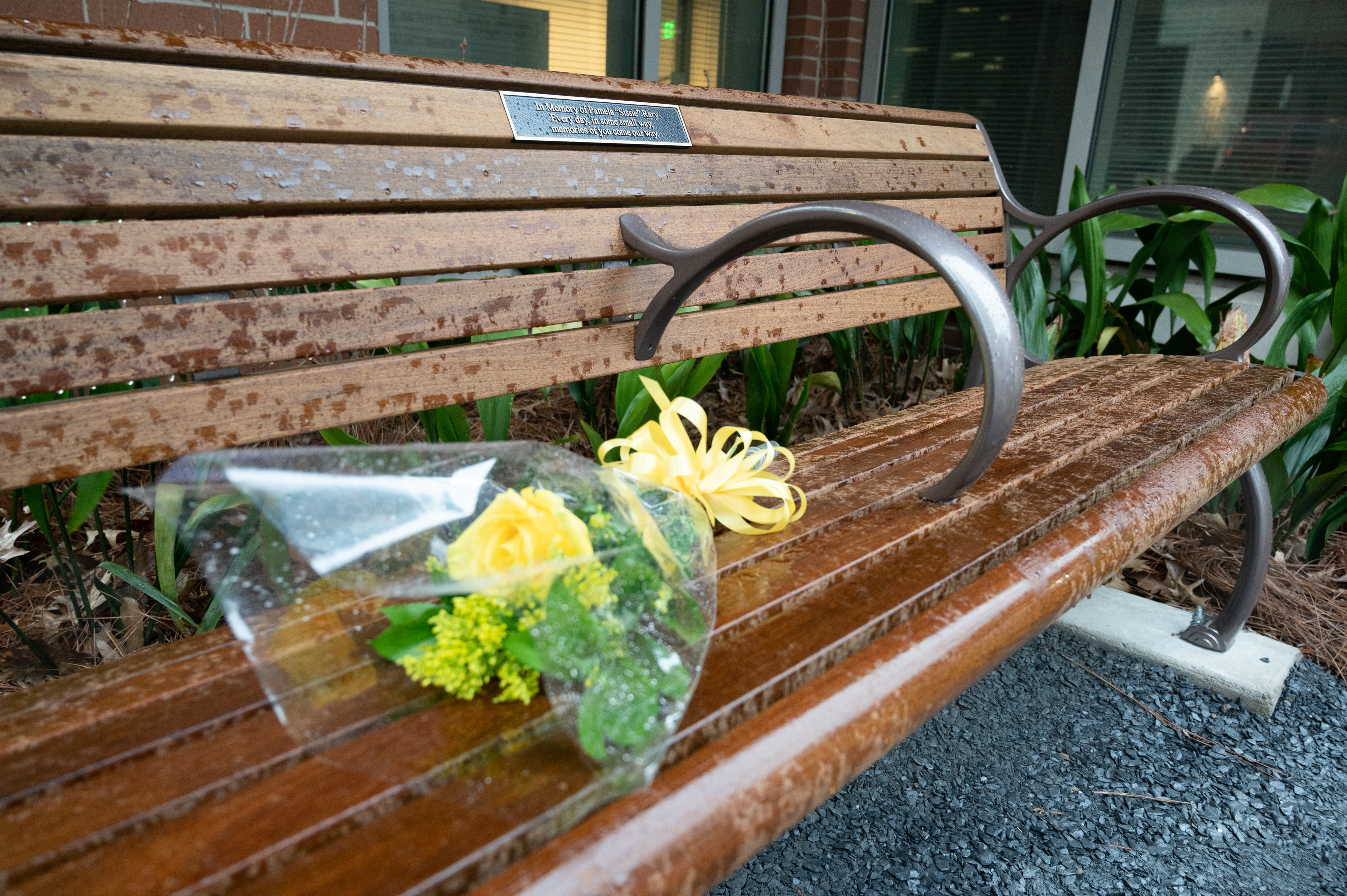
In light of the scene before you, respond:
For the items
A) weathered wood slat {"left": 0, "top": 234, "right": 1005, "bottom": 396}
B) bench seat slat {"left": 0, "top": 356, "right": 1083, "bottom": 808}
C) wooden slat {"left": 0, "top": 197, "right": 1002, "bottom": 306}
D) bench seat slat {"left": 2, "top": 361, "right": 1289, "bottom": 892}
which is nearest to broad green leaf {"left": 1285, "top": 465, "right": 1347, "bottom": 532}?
bench seat slat {"left": 2, "top": 361, "right": 1289, "bottom": 892}

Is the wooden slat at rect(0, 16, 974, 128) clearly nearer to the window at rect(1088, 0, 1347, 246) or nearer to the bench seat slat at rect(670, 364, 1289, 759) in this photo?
the bench seat slat at rect(670, 364, 1289, 759)

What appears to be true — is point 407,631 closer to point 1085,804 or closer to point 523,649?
point 523,649

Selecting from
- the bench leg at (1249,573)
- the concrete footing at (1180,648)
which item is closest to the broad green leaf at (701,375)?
the concrete footing at (1180,648)

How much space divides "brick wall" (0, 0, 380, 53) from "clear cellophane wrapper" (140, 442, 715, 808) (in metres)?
1.63

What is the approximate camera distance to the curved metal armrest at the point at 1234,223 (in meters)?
1.59

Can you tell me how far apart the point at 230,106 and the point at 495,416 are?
0.68 m


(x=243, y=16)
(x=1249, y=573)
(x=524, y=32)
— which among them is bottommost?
(x=1249, y=573)

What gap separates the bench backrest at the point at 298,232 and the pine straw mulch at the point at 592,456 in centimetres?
35

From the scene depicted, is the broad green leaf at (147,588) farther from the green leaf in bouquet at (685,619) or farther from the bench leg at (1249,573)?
the bench leg at (1249,573)

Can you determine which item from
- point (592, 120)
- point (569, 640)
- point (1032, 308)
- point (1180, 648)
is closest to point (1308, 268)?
point (1032, 308)

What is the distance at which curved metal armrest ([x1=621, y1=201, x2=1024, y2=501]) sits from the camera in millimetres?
836

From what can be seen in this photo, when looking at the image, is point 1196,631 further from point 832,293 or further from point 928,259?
point 928,259

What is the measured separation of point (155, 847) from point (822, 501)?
0.71 m

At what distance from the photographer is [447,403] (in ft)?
3.76
